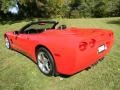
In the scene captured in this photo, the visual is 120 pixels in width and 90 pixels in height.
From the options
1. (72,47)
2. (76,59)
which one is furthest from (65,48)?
(76,59)

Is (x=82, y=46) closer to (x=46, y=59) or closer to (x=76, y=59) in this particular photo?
(x=76, y=59)

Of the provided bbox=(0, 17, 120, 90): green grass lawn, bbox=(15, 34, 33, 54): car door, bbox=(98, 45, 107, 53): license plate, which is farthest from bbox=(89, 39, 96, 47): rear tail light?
bbox=(15, 34, 33, 54): car door

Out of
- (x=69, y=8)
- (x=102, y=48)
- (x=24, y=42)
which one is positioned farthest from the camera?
(x=69, y=8)

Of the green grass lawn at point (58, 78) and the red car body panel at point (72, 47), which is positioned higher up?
the red car body panel at point (72, 47)

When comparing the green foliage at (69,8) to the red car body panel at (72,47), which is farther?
the green foliage at (69,8)

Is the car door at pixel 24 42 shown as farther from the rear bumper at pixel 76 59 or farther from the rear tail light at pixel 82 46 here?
the rear tail light at pixel 82 46

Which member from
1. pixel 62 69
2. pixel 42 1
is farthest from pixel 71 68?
pixel 42 1

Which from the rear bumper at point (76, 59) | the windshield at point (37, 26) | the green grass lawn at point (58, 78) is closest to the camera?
the rear bumper at point (76, 59)

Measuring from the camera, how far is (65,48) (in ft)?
17.1

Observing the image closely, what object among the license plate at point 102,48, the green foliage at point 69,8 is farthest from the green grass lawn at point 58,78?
the green foliage at point 69,8

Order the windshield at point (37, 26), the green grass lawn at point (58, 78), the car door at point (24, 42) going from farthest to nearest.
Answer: the windshield at point (37, 26) → the car door at point (24, 42) → the green grass lawn at point (58, 78)

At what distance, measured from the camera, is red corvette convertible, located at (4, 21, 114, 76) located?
5.20 m

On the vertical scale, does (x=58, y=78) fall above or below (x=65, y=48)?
below

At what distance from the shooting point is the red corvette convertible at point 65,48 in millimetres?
5203
